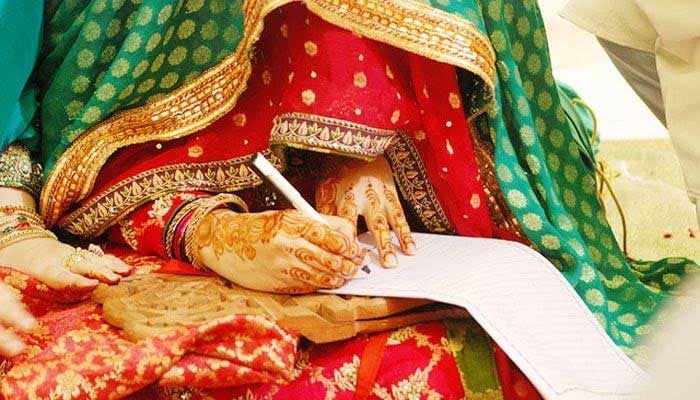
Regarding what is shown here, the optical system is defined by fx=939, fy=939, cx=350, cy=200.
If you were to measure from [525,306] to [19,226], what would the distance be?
0.57 m

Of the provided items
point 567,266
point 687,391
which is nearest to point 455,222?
point 567,266

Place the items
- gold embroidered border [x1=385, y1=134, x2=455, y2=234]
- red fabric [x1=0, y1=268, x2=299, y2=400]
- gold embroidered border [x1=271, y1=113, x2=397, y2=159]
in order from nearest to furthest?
1. red fabric [x1=0, y1=268, x2=299, y2=400]
2. gold embroidered border [x1=271, y1=113, x2=397, y2=159]
3. gold embroidered border [x1=385, y1=134, x2=455, y2=234]

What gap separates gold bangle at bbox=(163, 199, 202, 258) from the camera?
103 centimetres

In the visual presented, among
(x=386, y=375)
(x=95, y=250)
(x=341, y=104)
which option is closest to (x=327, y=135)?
(x=341, y=104)

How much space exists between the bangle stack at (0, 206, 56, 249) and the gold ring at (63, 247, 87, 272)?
0.07 meters

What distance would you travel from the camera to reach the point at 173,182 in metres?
1.08

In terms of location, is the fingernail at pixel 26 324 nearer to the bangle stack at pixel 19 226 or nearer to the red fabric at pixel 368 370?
the bangle stack at pixel 19 226

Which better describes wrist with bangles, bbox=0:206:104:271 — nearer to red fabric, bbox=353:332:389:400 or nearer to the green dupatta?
the green dupatta

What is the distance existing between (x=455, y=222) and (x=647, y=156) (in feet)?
3.39

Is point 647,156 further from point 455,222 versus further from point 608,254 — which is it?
point 455,222

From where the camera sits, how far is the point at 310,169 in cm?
111

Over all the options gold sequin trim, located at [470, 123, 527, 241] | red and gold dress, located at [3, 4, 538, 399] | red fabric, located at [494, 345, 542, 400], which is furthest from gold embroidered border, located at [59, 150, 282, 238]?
red fabric, located at [494, 345, 542, 400]

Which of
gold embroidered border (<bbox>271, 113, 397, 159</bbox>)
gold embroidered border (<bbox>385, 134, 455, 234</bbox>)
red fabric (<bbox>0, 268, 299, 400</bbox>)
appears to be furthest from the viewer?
gold embroidered border (<bbox>385, 134, 455, 234</bbox>)

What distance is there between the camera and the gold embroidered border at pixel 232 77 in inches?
36.1
